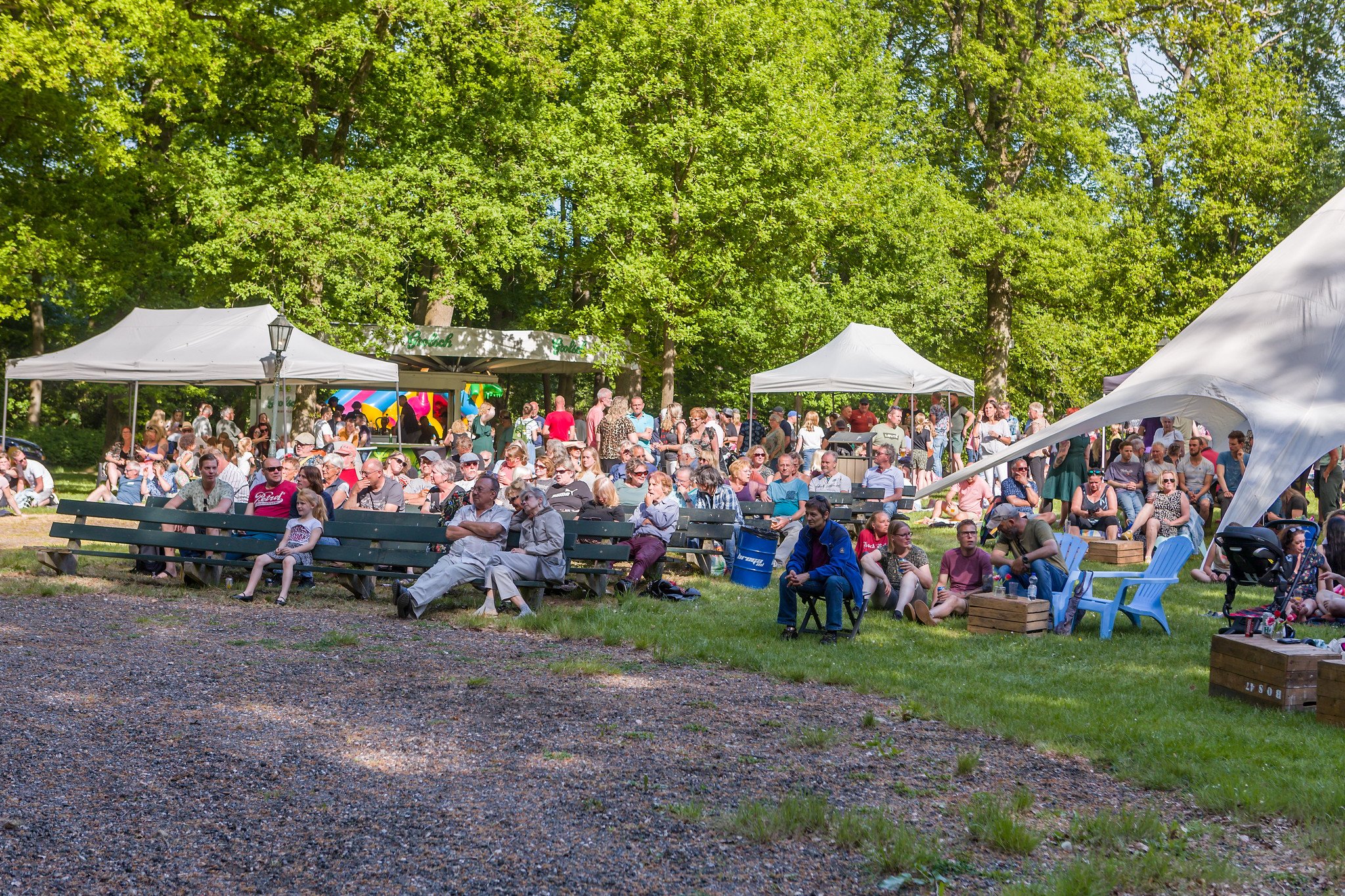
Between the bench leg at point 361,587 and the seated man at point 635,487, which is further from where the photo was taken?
the seated man at point 635,487

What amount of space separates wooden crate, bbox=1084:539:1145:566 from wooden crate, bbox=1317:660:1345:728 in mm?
6703

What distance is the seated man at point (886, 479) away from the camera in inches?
606

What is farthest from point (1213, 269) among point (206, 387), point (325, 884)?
point (325, 884)

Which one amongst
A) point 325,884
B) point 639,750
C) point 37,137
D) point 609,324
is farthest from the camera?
point 609,324

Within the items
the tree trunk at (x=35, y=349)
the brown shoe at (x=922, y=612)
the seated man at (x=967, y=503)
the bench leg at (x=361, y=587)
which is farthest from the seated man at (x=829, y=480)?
the tree trunk at (x=35, y=349)

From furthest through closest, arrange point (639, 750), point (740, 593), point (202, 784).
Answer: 1. point (740, 593)
2. point (639, 750)
3. point (202, 784)

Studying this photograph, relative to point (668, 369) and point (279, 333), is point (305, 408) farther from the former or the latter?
point (668, 369)

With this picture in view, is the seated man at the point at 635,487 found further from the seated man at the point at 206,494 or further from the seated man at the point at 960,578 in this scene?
the seated man at the point at 206,494

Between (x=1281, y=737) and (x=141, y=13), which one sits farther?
(x=141, y=13)

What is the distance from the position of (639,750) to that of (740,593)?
18.3 ft

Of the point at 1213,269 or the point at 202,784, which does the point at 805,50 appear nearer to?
the point at 1213,269

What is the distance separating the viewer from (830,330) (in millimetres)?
29578

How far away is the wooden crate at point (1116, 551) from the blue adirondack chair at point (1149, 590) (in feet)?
11.2

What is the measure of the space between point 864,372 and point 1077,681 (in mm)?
12463
